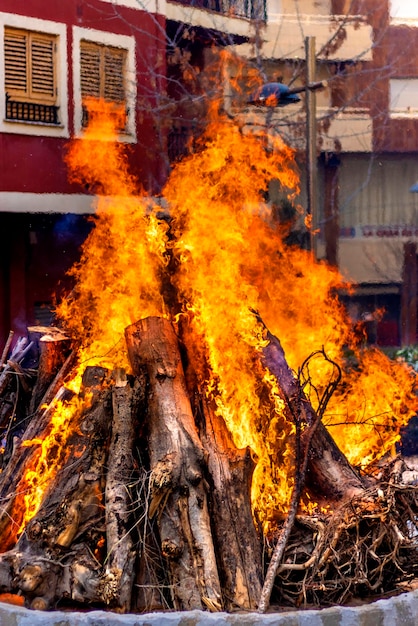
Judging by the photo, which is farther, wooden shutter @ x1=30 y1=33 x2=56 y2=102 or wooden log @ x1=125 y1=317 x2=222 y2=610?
wooden shutter @ x1=30 y1=33 x2=56 y2=102

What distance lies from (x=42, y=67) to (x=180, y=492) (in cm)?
1053

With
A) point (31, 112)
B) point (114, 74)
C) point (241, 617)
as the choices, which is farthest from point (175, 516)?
point (114, 74)

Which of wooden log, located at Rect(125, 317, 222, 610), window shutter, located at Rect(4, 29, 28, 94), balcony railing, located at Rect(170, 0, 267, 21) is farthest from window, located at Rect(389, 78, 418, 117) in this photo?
wooden log, located at Rect(125, 317, 222, 610)

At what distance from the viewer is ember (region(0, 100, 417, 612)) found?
5.70 meters

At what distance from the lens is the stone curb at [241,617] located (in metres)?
5.09

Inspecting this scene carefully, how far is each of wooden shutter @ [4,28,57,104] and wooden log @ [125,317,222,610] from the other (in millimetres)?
8925

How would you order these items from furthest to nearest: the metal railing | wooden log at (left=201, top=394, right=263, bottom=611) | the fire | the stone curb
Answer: the metal railing → the fire → wooden log at (left=201, top=394, right=263, bottom=611) → the stone curb

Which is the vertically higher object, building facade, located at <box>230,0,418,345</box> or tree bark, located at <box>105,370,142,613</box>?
building facade, located at <box>230,0,418,345</box>

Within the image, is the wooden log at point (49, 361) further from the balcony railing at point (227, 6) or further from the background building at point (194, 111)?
the balcony railing at point (227, 6)

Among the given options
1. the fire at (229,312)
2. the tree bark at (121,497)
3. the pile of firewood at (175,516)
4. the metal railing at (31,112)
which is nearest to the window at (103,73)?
the metal railing at (31,112)

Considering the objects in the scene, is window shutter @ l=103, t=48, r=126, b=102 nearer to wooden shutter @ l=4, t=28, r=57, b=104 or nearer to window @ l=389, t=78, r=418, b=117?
wooden shutter @ l=4, t=28, r=57, b=104

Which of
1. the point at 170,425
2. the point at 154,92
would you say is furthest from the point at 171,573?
the point at 154,92

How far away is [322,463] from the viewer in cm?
658

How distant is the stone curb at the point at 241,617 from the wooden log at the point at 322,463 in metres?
1.08
